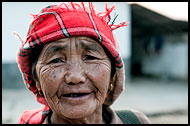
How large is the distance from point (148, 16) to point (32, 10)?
5252 mm

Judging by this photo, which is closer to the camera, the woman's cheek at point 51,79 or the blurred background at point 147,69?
the woman's cheek at point 51,79

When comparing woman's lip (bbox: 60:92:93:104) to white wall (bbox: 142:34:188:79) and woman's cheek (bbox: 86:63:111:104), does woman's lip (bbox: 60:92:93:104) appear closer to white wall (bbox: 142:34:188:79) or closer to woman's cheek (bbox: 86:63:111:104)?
woman's cheek (bbox: 86:63:111:104)

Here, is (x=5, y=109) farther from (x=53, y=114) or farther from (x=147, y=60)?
(x=147, y=60)

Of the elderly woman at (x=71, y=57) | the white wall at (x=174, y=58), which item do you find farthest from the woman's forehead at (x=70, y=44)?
the white wall at (x=174, y=58)

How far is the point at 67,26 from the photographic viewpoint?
1483 mm

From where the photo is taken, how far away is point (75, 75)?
4.70ft

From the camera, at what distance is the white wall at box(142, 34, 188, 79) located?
Answer: 35.9 ft

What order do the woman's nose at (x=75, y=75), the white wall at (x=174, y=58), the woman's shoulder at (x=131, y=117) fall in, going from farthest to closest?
the white wall at (x=174, y=58) < the woman's shoulder at (x=131, y=117) < the woman's nose at (x=75, y=75)

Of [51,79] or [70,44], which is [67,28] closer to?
[70,44]

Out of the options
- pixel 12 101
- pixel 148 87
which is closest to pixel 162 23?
pixel 148 87

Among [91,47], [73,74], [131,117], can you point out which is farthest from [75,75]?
[131,117]

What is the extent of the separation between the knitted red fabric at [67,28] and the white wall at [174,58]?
10029 mm

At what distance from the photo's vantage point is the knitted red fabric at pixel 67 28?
148cm

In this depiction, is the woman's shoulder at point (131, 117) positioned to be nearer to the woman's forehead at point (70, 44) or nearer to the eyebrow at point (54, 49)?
the woman's forehead at point (70, 44)
